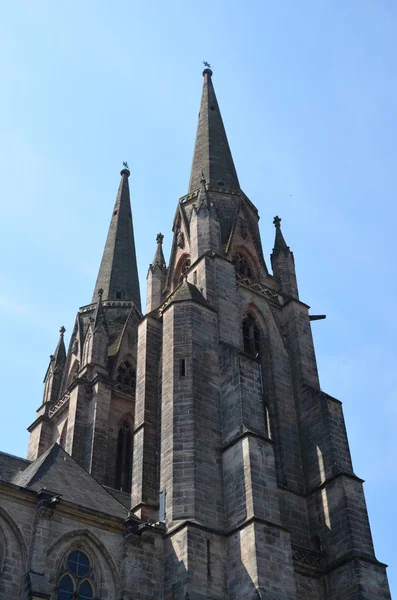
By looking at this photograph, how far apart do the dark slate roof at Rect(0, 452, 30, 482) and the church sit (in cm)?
7

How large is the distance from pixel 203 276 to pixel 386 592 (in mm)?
11299

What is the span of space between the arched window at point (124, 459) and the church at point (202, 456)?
0.06m

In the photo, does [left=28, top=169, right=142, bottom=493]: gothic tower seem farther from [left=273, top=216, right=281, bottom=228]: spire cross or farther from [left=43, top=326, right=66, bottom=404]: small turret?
[left=273, top=216, right=281, bottom=228]: spire cross

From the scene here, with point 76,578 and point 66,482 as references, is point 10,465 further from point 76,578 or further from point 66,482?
point 76,578

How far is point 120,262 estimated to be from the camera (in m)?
40.5

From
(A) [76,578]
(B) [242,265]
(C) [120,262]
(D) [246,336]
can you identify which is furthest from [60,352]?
(A) [76,578]

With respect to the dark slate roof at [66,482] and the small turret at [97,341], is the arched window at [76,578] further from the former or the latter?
the small turret at [97,341]

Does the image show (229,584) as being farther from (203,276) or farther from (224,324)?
(203,276)

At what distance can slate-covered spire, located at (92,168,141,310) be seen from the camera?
1548 inches

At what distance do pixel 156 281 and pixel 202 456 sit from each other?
11734 mm

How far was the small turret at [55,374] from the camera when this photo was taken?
3619 centimetres

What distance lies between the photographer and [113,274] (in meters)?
39.9

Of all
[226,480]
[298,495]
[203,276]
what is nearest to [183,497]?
[226,480]

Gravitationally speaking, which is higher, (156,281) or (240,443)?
(156,281)
